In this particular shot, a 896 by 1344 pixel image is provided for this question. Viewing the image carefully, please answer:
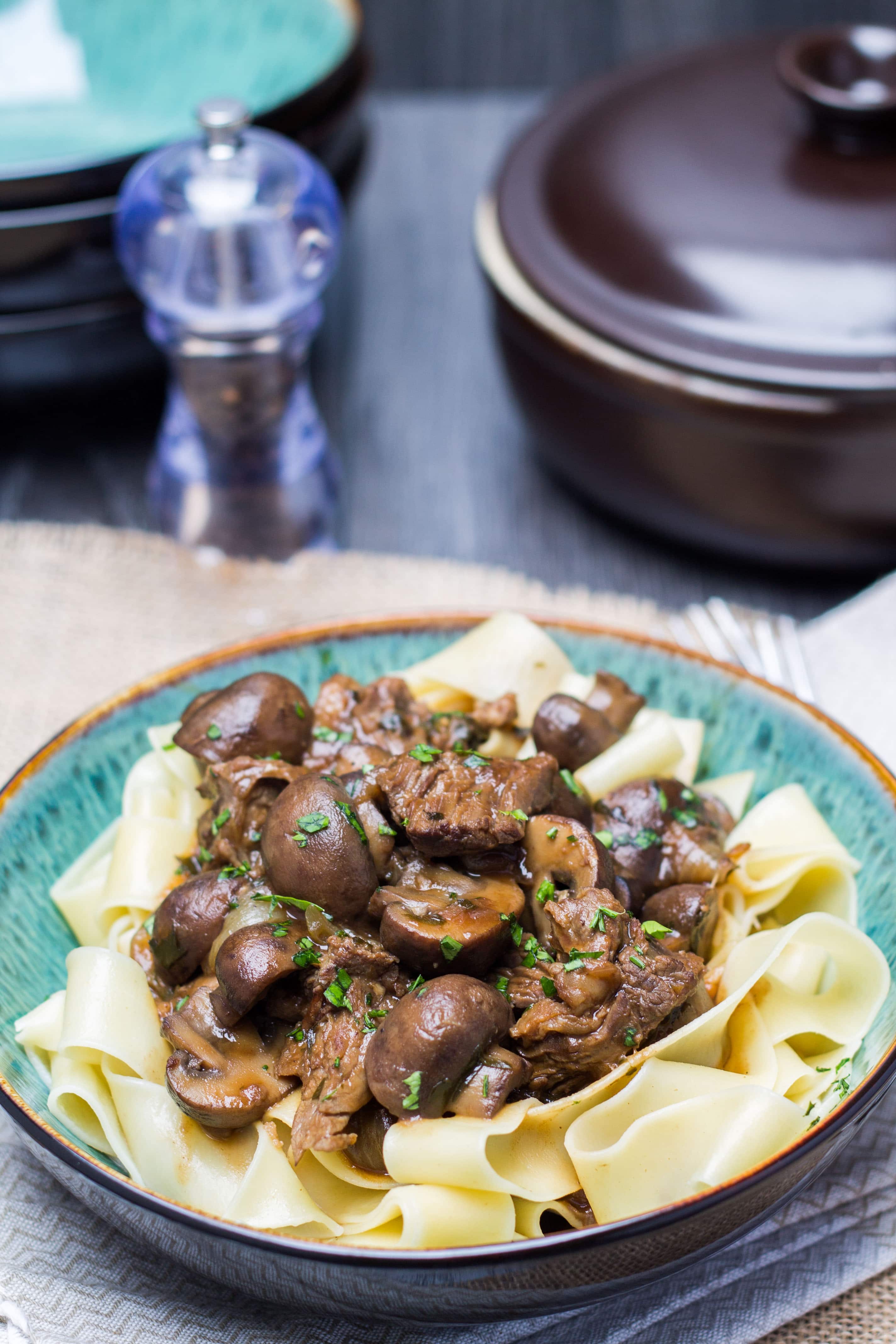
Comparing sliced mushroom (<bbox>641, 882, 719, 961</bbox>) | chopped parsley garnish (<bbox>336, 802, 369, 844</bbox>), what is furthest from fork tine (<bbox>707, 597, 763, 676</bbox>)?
chopped parsley garnish (<bbox>336, 802, 369, 844</bbox>)

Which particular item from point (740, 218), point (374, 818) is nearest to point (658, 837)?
point (374, 818)

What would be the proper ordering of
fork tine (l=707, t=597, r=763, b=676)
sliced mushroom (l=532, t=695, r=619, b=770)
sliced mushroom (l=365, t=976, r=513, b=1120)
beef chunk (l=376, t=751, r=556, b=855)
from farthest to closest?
fork tine (l=707, t=597, r=763, b=676) → sliced mushroom (l=532, t=695, r=619, b=770) → beef chunk (l=376, t=751, r=556, b=855) → sliced mushroom (l=365, t=976, r=513, b=1120)

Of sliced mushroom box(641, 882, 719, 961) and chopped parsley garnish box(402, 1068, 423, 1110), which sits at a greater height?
chopped parsley garnish box(402, 1068, 423, 1110)

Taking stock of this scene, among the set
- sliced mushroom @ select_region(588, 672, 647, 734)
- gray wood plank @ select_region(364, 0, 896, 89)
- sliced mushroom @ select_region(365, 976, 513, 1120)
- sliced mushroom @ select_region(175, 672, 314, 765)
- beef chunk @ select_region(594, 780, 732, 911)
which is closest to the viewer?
sliced mushroom @ select_region(365, 976, 513, 1120)

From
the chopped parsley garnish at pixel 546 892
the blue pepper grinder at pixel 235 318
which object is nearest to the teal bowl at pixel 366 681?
the chopped parsley garnish at pixel 546 892

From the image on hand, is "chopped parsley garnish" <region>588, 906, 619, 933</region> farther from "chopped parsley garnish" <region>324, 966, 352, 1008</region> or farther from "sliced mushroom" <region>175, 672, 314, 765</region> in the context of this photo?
"sliced mushroom" <region>175, 672, 314, 765</region>

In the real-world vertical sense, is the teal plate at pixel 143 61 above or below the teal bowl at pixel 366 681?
above

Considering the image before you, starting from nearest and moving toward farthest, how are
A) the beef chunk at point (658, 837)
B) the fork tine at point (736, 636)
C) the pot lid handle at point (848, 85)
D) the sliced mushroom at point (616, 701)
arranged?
the beef chunk at point (658, 837) → the sliced mushroom at point (616, 701) → the fork tine at point (736, 636) → the pot lid handle at point (848, 85)

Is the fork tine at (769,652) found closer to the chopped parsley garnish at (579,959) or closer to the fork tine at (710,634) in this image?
the fork tine at (710,634)
